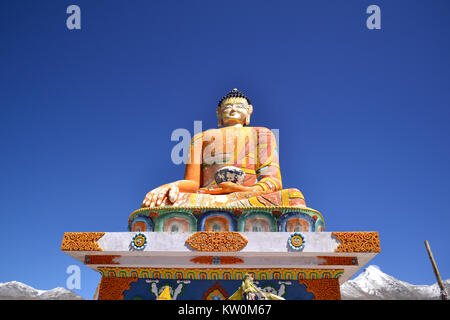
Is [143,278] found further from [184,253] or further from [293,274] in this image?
[293,274]

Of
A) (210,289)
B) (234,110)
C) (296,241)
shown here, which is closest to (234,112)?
(234,110)

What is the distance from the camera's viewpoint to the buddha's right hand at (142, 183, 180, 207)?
554 centimetres

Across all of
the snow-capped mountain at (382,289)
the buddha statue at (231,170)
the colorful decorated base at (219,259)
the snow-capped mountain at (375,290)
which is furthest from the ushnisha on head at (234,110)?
the snow-capped mountain at (382,289)

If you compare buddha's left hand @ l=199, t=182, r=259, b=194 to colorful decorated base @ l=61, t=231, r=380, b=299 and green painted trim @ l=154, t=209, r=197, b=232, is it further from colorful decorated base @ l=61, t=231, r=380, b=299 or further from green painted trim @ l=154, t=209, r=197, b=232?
colorful decorated base @ l=61, t=231, r=380, b=299

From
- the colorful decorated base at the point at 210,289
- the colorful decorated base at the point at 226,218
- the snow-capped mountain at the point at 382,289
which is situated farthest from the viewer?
the snow-capped mountain at the point at 382,289

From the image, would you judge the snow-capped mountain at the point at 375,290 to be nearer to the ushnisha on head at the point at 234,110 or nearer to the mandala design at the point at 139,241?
the ushnisha on head at the point at 234,110

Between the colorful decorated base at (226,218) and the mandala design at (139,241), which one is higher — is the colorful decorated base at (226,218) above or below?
above

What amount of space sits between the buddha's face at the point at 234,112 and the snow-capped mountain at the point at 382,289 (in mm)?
21580

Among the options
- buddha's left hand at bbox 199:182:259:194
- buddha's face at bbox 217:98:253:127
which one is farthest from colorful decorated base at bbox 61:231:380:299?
buddha's face at bbox 217:98:253:127

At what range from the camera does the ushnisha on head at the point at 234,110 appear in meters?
8.27

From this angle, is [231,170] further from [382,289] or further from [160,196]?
[382,289]
